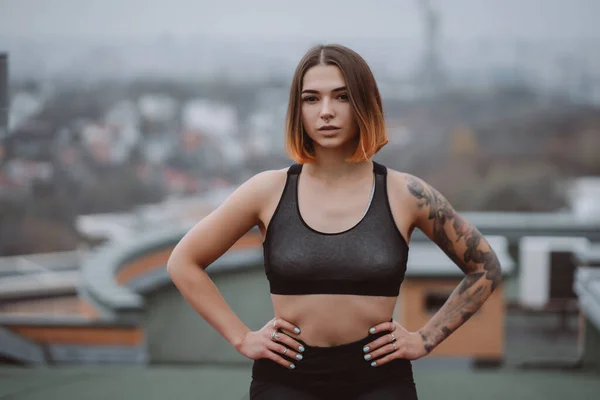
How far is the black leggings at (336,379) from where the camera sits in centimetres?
141

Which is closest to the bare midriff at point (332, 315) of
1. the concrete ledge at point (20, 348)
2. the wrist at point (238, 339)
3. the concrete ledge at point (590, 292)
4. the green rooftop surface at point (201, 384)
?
the wrist at point (238, 339)

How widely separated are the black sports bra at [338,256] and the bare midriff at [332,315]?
2cm

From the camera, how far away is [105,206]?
18.1 m

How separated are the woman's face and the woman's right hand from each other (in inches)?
15.5

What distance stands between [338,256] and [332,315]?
0.13 meters

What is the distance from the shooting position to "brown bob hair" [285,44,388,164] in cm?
143

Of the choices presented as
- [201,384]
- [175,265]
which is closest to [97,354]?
[201,384]

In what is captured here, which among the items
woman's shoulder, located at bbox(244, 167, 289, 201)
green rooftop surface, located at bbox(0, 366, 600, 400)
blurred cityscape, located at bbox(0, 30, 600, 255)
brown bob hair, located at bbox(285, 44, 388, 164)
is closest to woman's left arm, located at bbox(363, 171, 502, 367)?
brown bob hair, located at bbox(285, 44, 388, 164)

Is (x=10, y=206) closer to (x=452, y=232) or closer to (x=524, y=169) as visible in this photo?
(x=524, y=169)

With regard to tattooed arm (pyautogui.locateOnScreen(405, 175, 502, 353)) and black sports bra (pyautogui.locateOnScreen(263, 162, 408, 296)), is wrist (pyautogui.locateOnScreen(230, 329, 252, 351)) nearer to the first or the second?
black sports bra (pyautogui.locateOnScreen(263, 162, 408, 296))

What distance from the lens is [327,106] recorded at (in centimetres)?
143

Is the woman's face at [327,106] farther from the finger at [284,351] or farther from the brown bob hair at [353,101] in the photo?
the finger at [284,351]

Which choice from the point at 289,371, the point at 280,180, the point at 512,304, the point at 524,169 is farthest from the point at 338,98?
the point at 524,169

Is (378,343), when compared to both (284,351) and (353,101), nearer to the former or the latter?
(284,351)
